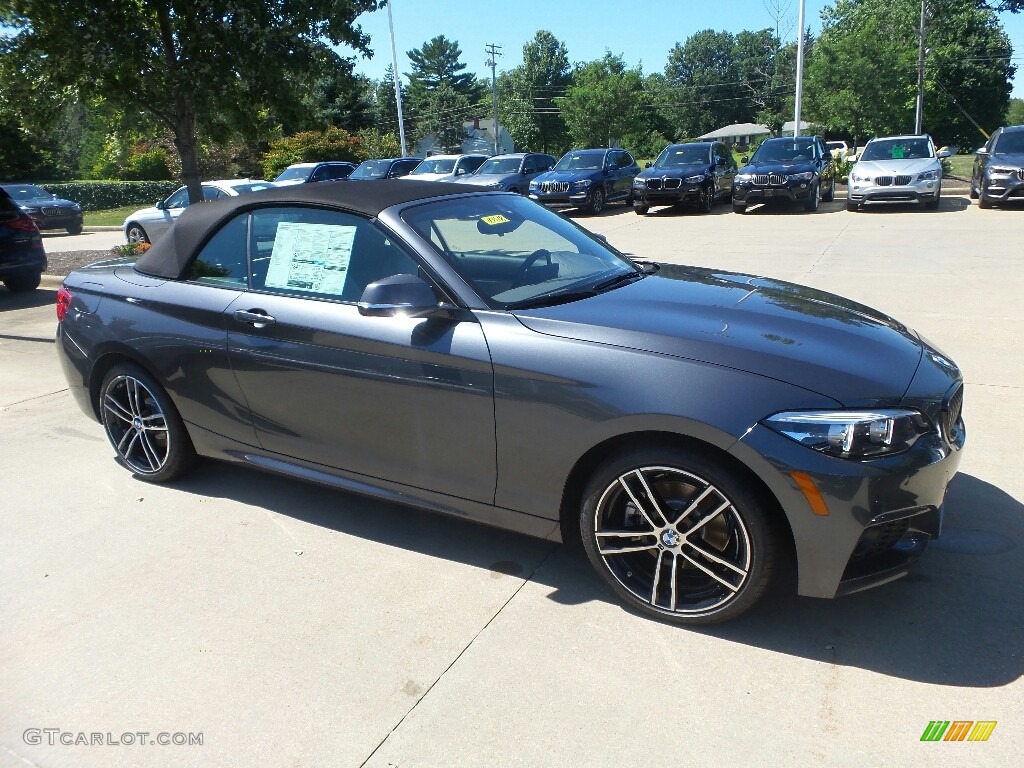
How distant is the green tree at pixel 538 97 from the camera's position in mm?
80375

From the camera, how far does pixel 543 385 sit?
3084 mm

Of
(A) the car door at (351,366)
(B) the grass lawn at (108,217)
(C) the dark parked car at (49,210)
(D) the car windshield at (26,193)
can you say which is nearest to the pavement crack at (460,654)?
(A) the car door at (351,366)

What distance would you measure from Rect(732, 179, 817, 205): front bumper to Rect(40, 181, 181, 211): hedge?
25418mm

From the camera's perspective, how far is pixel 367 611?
10.8ft

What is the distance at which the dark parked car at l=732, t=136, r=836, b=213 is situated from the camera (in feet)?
61.0

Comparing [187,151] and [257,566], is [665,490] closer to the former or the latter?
[257,566]

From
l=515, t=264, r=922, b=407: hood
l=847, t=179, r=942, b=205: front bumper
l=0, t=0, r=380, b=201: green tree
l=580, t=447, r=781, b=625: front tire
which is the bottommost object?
l=580, t=447, r=781, b=625: front tire

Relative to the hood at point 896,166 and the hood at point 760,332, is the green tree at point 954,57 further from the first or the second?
the hood at point 760,332

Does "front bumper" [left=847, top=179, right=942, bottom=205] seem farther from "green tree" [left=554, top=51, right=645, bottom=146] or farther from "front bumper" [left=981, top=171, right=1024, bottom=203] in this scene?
"green tree" [left=554, top=51, right=645, bottom=146]

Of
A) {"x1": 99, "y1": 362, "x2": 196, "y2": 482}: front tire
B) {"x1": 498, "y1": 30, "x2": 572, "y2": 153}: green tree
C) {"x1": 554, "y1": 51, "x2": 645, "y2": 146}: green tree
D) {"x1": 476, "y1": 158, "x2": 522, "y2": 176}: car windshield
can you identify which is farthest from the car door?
{"x1": 498, "y1": 30, "x2": 572, "y2": 153}: green tree

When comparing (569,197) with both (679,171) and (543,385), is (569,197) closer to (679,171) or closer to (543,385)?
(679,171)

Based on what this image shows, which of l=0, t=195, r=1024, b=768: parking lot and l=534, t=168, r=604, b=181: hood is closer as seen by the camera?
l=0, t=195, r=1024, b=768: parking lot

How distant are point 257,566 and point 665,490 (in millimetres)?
1895

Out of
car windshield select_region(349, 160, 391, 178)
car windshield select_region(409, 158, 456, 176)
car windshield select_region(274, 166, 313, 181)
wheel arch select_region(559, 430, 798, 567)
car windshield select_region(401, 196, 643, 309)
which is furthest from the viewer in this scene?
car windshield select_region(409, 158, 456, 176)
